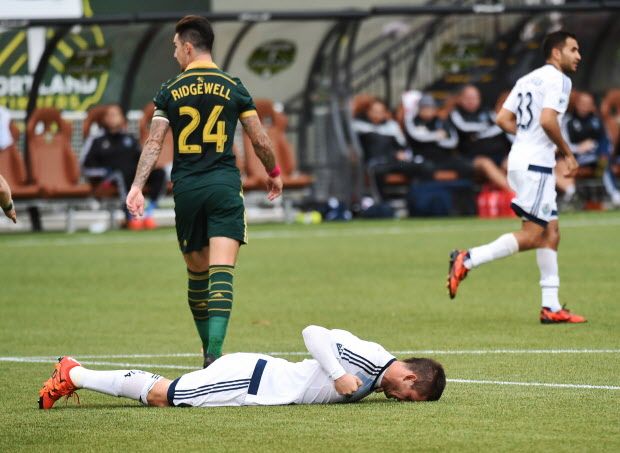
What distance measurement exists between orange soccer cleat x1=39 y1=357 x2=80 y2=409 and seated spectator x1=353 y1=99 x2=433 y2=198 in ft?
62.3

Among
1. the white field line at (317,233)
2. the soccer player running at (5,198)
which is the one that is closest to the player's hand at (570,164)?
the soccer player running at (5,198)

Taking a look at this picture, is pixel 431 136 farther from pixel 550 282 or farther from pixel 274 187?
pixel 274 187

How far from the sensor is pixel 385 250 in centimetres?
2114

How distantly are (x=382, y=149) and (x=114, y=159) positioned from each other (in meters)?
4.99

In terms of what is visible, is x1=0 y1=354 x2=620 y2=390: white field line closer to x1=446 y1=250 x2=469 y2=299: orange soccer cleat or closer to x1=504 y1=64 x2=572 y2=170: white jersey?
x1=446 y1=250 x2=469 y2=299: orange soccer cleat

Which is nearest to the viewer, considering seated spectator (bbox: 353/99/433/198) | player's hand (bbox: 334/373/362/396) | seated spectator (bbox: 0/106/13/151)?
player's hand (bbox: 334/373/362/396)

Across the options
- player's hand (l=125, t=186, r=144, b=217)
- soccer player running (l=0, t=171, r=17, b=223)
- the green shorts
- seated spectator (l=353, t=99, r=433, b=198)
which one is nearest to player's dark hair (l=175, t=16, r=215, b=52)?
the green shorts

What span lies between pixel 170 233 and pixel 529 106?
13.2m

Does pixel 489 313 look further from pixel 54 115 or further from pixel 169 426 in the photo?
pixel 54 115

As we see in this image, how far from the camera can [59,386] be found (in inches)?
338

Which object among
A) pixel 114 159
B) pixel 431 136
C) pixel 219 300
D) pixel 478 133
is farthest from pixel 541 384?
pixel 478 133

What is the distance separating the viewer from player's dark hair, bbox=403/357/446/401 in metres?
8.35

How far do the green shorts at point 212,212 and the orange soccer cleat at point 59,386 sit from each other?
5.02 ft

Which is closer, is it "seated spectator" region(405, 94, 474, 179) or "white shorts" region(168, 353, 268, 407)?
"white shorts" region(168, 353, 268, 407)
